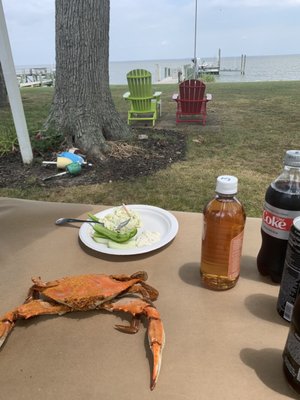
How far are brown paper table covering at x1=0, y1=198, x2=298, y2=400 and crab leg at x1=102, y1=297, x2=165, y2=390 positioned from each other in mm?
21

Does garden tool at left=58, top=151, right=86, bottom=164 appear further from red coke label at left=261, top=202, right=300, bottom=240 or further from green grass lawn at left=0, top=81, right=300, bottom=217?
red coke label at left=261, top=202, right=300, bottom=240

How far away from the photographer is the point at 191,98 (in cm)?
656


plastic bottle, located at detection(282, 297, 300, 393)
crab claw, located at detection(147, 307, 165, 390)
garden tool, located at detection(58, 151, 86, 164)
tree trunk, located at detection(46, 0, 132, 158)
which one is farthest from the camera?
garden tool, located at detection(58, 151, 86, 164)

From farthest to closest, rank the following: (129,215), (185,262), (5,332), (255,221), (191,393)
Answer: (255,221) → (129,215) → (185,262) → (5,332) → (191,393)

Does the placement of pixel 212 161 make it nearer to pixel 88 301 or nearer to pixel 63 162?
pixel 63 162

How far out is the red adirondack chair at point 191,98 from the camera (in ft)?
20.9

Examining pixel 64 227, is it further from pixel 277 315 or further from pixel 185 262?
pixel 277 315

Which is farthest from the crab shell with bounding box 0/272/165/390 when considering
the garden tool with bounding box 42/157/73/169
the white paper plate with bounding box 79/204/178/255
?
the garden tool with bounding box 42/157/73/169

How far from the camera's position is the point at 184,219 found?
4.66 ft

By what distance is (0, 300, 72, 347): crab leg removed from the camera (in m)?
0.82

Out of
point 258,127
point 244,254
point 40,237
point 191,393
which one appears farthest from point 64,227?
point 258,127

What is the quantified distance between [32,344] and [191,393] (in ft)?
1.42

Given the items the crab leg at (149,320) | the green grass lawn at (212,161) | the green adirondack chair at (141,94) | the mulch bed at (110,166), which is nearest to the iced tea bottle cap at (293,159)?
the crab leg at (149,320)

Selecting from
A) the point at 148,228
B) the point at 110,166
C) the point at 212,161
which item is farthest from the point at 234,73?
the point at 148,228
